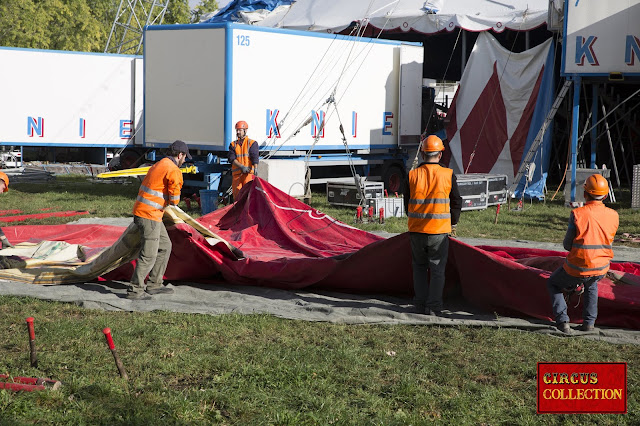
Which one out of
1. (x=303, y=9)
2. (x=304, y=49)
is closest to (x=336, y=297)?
(x=304, y=49)

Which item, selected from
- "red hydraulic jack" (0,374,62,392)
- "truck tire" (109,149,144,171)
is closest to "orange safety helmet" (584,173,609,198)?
"red hydraulic jack" (0,374,62,392)

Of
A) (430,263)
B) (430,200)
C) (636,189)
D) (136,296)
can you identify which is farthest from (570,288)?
(636,189)

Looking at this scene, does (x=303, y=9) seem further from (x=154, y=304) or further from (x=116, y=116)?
(x=154, y=304)

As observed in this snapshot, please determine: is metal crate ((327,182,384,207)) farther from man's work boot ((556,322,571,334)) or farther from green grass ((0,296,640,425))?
man's work boot ((556,322,571,334))

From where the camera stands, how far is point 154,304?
25.9 feet

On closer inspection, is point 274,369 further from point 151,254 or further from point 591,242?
point 591,242

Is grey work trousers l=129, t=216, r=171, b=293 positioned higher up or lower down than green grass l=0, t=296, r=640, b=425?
higher up

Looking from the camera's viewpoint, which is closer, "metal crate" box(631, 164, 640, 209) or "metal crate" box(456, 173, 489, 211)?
"metal crate" box(456, 173, 489, 211)

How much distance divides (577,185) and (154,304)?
1122 cm

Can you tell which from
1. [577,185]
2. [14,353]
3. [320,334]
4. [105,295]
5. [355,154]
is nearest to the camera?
[14,353]

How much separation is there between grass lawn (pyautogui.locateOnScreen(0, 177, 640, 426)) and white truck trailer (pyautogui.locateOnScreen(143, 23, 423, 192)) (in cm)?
867

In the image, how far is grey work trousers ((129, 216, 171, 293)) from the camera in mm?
8117

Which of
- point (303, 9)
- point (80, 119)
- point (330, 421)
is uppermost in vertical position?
point (303, 9)

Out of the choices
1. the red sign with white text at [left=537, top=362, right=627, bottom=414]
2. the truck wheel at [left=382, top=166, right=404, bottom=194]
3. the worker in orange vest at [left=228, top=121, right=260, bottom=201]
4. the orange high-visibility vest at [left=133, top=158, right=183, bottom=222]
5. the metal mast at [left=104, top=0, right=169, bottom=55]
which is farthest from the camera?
the metal mast at [left=104, top=0, right=169, bottom=55]
